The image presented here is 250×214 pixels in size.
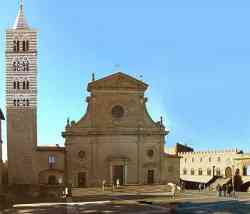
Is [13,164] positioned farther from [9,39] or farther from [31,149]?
[9,39]

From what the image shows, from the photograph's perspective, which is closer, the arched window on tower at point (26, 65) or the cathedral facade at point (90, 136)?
the cathedral facade at point (90, 136)

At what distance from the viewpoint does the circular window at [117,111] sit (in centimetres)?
5291

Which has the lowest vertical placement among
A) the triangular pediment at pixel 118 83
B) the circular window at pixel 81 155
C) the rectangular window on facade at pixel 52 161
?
the rectangular window on facade at pixel 52 161

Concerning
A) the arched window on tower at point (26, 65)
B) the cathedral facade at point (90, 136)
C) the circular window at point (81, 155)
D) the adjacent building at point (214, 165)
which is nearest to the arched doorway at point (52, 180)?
the cathedral facade at point (90, 136)

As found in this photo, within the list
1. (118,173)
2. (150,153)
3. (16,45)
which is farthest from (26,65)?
(150,153)

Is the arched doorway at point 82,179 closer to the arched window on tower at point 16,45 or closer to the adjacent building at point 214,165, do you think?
the arched window on tower at point 16,45

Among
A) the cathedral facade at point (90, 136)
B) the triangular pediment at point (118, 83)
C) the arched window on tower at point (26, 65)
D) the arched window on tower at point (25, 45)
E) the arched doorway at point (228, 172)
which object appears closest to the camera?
the cathedral facade at point (90, 136)

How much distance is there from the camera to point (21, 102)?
4900 centimetres

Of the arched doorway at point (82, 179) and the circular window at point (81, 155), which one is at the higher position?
the circular window at point (81, 155)

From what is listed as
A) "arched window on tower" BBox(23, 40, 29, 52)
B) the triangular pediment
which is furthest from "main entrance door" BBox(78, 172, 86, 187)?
"arched window on tower" BBox(23, 40, 29, 52)

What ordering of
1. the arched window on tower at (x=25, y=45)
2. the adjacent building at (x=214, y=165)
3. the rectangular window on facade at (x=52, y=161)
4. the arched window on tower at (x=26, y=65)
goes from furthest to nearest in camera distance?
the adjacent building at (x=214, y=165), the rectangular window on facade at (x=52, y=161), the arched window on tower at (x=25, y=45), the arched window on tower at (x=26, y=65)

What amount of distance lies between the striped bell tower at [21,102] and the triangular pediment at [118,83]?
6242 millimetres

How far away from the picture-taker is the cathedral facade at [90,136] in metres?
48.7

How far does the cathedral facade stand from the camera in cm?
4869
